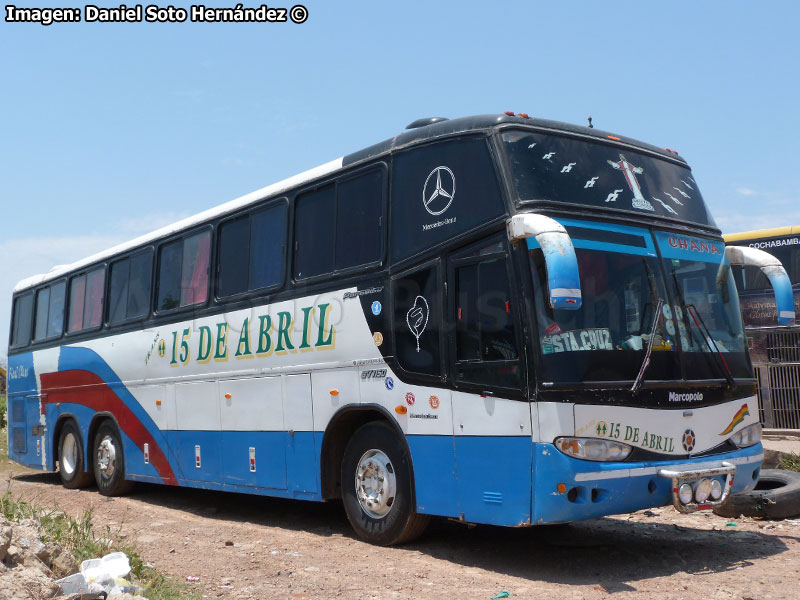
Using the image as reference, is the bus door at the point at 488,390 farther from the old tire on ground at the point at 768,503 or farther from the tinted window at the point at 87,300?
the tinted window at the point at 87,300

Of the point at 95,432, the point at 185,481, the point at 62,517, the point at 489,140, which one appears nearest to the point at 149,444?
the point at 185,481

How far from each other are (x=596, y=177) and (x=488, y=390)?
6.56 feet

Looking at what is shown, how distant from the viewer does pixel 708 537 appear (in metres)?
8.14

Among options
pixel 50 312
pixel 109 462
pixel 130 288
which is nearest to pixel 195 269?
pixel 130 288

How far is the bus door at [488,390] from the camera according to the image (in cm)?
643

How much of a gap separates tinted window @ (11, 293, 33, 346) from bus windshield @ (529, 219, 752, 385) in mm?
12180

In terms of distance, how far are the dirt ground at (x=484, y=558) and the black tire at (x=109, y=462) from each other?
2399mm

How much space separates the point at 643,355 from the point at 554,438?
1.04 m

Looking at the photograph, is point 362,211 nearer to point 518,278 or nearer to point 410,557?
point 518,278

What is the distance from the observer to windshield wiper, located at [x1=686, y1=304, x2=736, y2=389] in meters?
7.07

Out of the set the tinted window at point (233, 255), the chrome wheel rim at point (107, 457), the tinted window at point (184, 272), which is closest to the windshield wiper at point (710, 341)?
the tinted window at point (233, 255)

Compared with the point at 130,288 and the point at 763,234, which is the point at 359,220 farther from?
the point at 763,234

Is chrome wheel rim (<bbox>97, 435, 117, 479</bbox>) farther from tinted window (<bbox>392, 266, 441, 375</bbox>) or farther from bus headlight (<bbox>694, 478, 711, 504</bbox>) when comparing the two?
bus headlight (<bbox>694, 478, 711, 504</bbox>)

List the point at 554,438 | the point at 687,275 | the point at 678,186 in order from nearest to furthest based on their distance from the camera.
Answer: the point at 554,438 < the point at 687,275 < the point at 678,186
